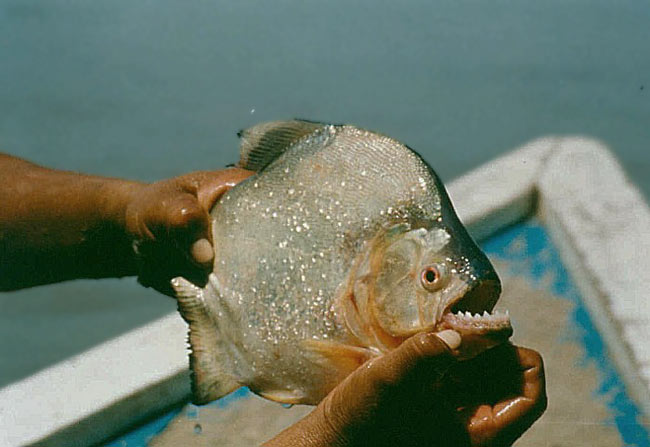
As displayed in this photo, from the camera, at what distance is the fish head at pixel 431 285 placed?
1.45 meters

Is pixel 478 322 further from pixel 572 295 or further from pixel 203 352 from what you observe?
pixel 572 295

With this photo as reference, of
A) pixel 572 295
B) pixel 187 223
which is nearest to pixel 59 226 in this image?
pixel 187 223

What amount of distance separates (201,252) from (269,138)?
0.30m

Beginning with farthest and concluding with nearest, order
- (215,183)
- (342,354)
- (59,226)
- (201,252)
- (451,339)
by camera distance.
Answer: (59,226)
(215,183)
(201,252)
(342,354)
(451,339)

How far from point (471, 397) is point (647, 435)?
1293mm

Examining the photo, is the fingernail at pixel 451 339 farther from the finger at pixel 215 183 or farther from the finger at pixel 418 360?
the finger at pixel 215 183

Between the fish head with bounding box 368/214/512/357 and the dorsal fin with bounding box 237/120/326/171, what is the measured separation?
359mm

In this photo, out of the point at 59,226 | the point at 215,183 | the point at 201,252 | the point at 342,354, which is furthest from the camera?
the point at 59,226

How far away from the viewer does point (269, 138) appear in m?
1.81

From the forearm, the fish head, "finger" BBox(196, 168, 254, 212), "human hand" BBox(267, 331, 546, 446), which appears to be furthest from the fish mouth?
the forearm

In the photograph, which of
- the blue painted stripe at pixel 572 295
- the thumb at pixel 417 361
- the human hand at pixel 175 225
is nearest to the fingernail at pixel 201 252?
the human hand at pixel 175 225

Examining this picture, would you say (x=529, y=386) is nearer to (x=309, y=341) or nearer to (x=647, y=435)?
(x=309, y=341)

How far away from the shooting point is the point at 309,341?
1570mm

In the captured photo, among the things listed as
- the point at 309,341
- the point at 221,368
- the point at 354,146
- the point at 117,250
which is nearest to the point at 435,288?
the point at 309,341
